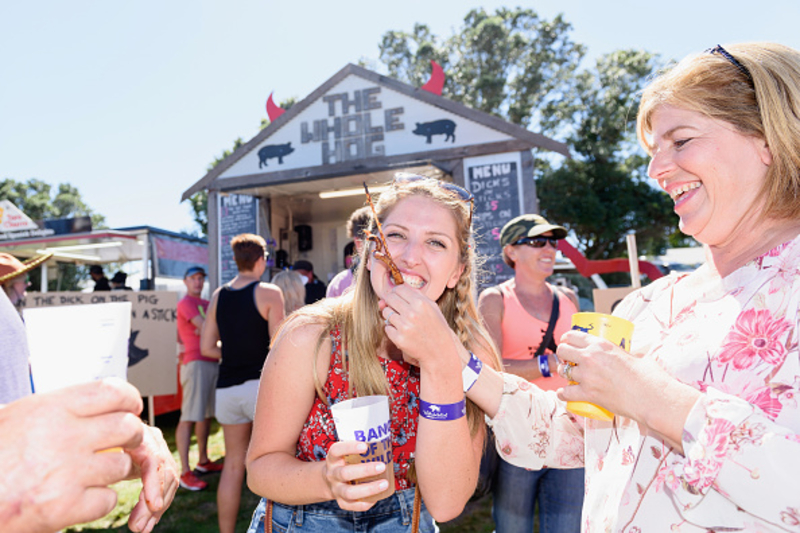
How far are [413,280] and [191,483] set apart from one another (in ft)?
14.2

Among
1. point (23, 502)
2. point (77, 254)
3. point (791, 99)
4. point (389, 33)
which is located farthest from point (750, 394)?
point (389, 33)

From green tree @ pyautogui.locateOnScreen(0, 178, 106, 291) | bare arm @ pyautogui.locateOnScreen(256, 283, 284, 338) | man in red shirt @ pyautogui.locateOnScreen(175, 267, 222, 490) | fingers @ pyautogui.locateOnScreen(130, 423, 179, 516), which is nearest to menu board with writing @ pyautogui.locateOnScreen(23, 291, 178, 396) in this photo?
man in red shirt @ pyautogui.locateOnScreen(175, 267, 222, 490)

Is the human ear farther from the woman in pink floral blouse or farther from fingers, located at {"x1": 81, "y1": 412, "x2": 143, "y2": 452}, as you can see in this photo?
fingers, located at {"x1": 81, "y1": 412, "x2": 143, "y2": 452}

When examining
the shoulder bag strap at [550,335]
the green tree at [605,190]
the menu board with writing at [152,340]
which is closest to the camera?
Result: the shoulder bag strap at [550,335]

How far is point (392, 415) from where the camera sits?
1.74 meters

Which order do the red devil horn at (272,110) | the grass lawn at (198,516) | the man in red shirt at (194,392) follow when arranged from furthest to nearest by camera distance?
the red devil horn at (272,110), the man in red shirt at (194,392), the grass lawn at (198,516)

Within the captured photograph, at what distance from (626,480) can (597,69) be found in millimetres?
27668

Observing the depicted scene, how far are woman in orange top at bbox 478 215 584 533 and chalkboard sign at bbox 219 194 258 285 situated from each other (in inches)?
267

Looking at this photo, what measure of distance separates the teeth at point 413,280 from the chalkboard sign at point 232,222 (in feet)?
26.1

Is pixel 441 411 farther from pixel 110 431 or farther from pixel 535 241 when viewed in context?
pixel 535 241

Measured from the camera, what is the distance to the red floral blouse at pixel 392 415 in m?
1.64

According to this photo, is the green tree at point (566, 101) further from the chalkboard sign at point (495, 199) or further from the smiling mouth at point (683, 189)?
the smiling mouth at point (683, 189)

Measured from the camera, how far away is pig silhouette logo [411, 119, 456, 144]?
8.12 m

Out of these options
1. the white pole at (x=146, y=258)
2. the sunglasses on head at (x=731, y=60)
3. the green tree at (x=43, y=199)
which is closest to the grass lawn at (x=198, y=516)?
the sunglasses on head at (x=731, y=60)
